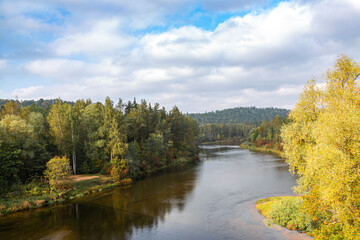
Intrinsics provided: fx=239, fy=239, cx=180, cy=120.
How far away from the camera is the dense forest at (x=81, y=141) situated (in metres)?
39.9

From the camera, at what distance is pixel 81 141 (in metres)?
55.0

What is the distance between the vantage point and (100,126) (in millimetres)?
54250

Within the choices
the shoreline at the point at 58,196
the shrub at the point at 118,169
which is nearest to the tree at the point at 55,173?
the shoreline at the point at 58,196

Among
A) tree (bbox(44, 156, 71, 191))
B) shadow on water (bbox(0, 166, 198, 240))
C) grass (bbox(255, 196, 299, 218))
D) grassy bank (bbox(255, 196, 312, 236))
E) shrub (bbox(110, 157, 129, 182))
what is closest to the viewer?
grassy bank (bbox(255, 196, 312, 236))

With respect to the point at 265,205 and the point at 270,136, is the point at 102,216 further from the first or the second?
the point at 270,136

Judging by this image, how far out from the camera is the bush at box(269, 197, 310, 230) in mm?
24453

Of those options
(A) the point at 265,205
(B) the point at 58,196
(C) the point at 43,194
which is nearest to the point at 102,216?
(B) the point at 58,196

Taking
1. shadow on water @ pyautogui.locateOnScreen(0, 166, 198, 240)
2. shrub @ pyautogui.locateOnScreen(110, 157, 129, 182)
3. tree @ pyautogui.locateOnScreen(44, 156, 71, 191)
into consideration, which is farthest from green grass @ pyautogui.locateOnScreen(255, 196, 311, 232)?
tree @ pyautogui.locateOnScreen(44, 156, 71, 191)

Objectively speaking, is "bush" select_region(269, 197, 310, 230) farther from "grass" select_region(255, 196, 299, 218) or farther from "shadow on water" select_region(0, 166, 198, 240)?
"shadow on water" select_region(0, 166, 198, 240)

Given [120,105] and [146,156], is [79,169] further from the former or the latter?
[120,105]

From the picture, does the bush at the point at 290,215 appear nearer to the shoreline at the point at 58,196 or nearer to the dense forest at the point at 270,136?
the shoreline at the point at 58,196

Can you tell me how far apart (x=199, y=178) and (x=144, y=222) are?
994 inches

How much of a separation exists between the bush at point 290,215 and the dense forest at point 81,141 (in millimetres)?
31760

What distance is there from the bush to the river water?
Answer: 102 centimetres
